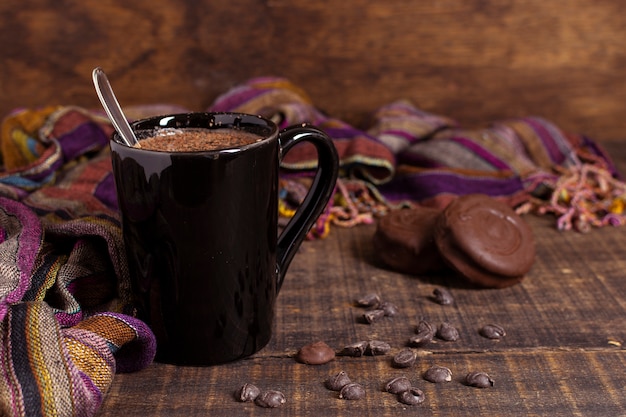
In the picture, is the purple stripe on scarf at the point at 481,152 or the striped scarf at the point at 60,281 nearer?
the striped scarf at the point at 60,281

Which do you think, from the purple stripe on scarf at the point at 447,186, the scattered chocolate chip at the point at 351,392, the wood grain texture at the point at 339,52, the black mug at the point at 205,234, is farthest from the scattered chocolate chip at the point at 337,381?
the wood grain texture at the point at 339,52

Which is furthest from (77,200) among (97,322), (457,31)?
(457,31)

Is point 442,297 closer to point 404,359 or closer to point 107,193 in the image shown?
point 404,359

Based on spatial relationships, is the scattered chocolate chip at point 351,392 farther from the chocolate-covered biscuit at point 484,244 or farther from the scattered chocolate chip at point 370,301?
the chocolate-covered biscuit at point 484,244

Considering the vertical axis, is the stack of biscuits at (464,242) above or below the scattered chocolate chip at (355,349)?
above

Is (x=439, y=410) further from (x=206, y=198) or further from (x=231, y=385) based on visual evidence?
(x=206, y=198)

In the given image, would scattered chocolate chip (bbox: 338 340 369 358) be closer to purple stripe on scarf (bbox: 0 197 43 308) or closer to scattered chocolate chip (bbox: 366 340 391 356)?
scattered chocolate chip (bbox: 366 340 391 356)

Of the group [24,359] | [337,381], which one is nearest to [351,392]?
Answer: [337,381]

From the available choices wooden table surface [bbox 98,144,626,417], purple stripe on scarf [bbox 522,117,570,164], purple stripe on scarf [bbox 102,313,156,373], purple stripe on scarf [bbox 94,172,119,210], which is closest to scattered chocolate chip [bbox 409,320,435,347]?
wooden table surface [bbox 98,144,626,417]
